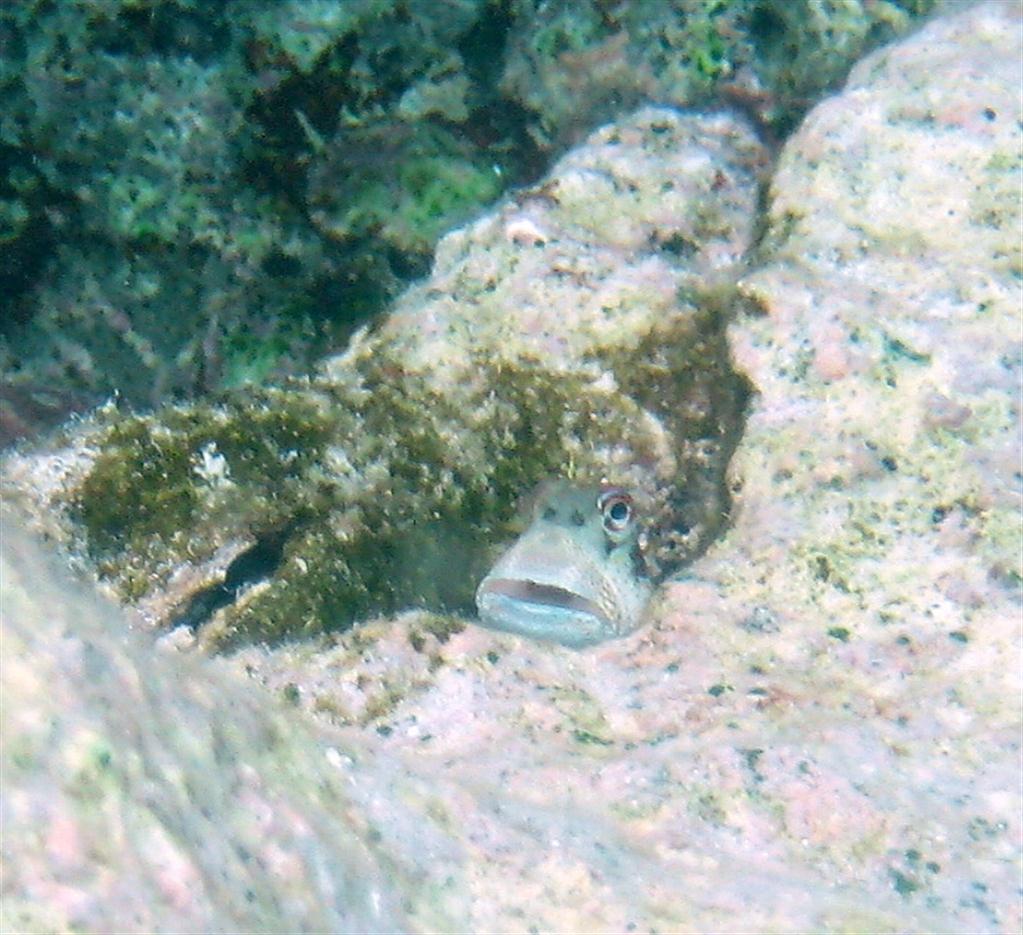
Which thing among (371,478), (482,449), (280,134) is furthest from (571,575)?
(280,134)

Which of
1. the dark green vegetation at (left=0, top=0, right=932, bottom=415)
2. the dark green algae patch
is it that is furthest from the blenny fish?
the dark green vegetation at (left=0, top=0, right=932, bottom=415)

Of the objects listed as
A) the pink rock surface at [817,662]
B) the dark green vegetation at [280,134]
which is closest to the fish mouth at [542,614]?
the pink rock surface at [817,662]

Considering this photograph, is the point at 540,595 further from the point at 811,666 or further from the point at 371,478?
the point at 811,666

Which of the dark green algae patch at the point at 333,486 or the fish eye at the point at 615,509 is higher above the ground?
the dark green algae patch at the point at 333,486

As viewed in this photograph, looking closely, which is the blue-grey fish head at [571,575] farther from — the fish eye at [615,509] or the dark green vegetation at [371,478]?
the dark green vegetation at [371,478]

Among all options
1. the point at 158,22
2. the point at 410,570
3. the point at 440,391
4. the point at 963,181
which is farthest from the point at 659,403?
the point at 158,22

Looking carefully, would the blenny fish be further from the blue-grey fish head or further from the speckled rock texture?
the speckled rock texture

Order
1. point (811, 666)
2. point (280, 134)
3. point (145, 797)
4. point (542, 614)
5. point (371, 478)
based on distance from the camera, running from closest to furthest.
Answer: point (145, 797) → point (811, 666) → point (542, 614) → point (371, 478) → point (280, 134)

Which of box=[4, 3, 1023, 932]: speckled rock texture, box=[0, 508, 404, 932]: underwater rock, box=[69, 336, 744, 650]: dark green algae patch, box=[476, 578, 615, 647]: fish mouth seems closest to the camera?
box=[0, 508, 404, 932]: underwater rock

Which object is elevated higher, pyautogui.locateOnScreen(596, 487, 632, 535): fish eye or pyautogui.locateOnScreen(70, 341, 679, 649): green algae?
pyautogui.locateOnScreen(70, 341, 679, 649): green algae
